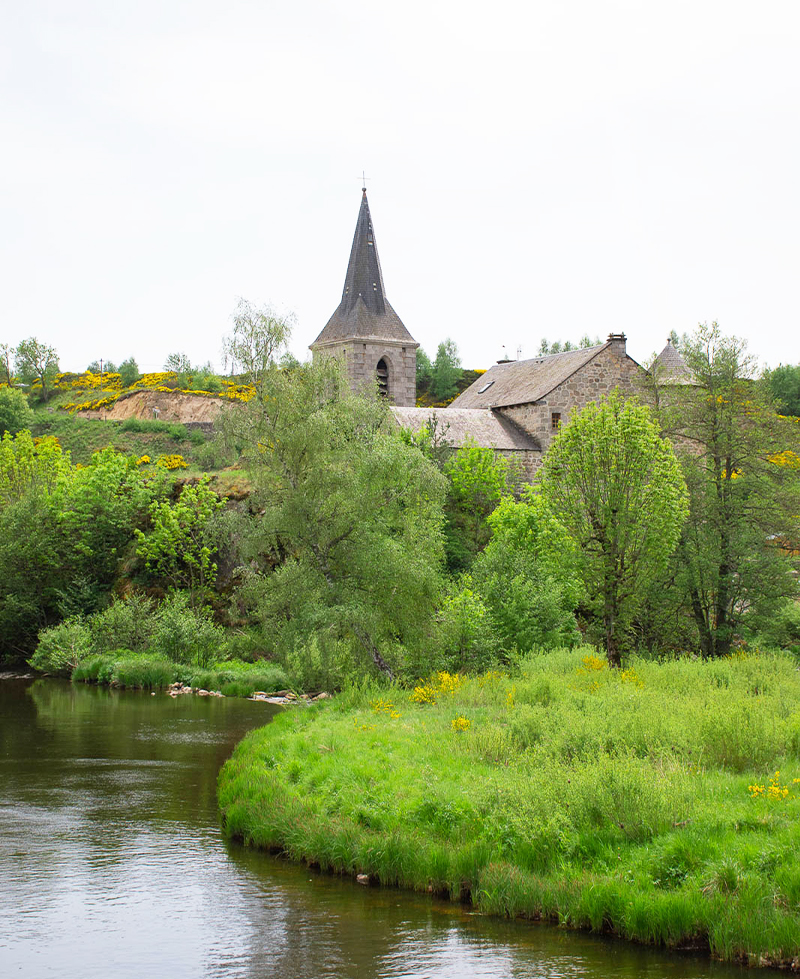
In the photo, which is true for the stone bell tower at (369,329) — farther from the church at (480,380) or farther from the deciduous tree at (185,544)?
the deciduous tree at (185,544)

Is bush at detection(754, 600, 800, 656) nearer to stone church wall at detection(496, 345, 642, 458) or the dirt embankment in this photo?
stone church wall at detection(496, 345, 642, 458)

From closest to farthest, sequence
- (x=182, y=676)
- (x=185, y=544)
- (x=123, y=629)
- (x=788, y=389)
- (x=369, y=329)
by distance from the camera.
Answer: (x=182, y=676)
(x=123, y=629)
(x=185, y=544)
(x=369, y=329)
(x=788, y=389)

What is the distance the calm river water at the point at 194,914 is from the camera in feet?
32.3

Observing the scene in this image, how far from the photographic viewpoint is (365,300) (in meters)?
58.8

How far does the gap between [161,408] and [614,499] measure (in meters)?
51.6

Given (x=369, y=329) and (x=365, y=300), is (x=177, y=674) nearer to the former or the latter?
(x=369, y=329)

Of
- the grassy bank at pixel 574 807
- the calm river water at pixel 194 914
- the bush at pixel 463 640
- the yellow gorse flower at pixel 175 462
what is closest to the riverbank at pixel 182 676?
the bush at pixel 463 640

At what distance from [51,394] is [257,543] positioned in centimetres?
6305

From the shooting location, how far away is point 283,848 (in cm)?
1405

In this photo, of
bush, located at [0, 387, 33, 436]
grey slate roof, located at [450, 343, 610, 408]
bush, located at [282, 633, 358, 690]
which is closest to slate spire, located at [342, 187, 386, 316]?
grey slate roof, located at [450, 343, 610, 408]

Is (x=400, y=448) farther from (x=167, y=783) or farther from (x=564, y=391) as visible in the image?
(x=564, y=391)

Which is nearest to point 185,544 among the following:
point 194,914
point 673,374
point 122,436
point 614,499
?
point 614,499

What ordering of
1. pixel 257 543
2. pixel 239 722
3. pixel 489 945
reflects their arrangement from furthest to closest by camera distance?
pixel 257 543 < pixel 239 722 < pixel 489 945

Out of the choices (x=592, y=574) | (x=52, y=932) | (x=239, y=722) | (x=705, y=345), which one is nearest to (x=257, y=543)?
(x=239, y=722)
